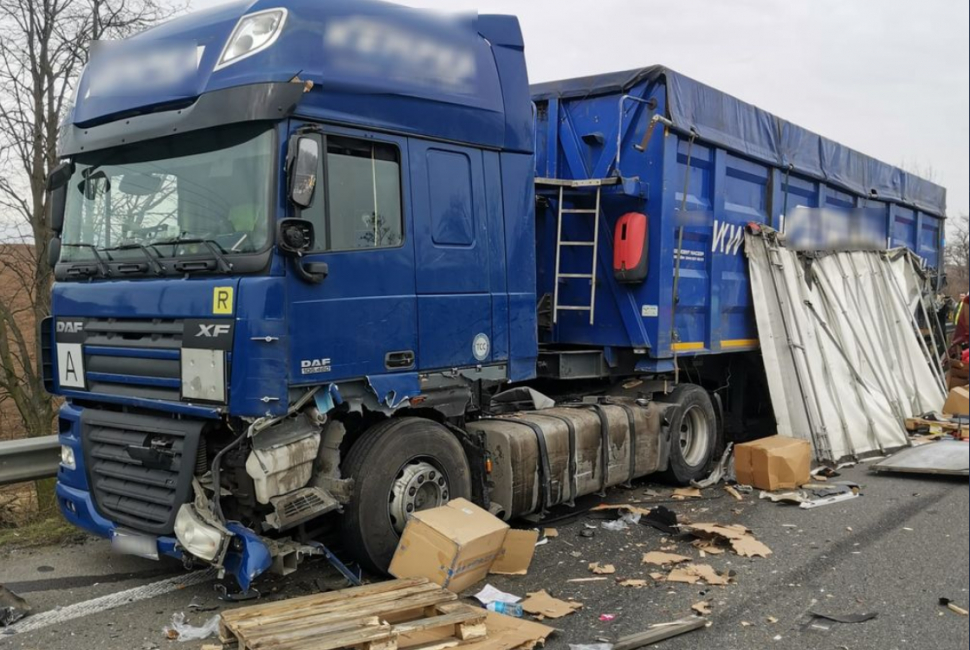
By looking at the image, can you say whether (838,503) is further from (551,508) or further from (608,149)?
(608,149)

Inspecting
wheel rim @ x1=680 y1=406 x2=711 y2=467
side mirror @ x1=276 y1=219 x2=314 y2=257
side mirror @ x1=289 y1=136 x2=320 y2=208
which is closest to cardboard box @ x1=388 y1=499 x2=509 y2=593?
side mirror @ x1=276 y1=219 x2=314 y2=257

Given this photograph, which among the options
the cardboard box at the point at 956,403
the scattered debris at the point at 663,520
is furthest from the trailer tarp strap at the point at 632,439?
the cardboard box at the point at 956,403

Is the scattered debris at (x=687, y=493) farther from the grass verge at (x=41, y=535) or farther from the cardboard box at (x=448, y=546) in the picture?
the grass verge at (x=41, y=535)

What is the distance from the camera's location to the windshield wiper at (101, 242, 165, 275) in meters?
4.46

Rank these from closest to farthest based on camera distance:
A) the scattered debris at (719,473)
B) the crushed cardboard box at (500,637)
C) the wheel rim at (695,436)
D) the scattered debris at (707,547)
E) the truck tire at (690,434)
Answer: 1. the crushed cardboard box at (500,637)
2. the scattered debris at (707,547)
3. the truck tire at (690,434)
4. the scattered debris at (719,473)
5. the wheel rim at (695,436)

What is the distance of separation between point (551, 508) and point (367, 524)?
2.40 metres

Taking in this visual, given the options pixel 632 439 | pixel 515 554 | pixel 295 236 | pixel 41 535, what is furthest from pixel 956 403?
pixel 41 535

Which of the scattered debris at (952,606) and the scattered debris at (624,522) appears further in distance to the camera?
the scattered debris at (624,522)

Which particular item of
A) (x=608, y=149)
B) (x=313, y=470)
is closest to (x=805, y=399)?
(x=608, y=149)

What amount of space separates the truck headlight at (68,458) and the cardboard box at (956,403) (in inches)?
396

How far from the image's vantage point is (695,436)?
25.9 feet

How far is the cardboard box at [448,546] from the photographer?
4406mm

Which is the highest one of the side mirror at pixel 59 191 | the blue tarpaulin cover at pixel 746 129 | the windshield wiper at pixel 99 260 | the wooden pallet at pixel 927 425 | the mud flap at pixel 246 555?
the blue tarpaulin cover at pixel 746 129

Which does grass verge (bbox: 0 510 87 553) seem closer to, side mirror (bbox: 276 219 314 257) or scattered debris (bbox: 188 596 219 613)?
scattered debris (bbox: 188 596 219 613)
